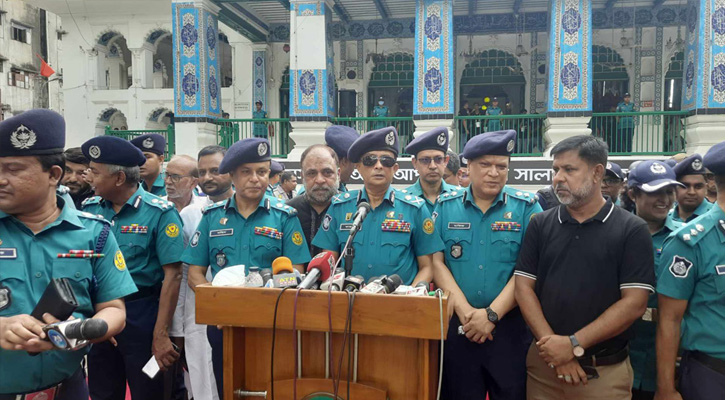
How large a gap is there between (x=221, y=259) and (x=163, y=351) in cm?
60

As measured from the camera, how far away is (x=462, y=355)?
8.90 feet

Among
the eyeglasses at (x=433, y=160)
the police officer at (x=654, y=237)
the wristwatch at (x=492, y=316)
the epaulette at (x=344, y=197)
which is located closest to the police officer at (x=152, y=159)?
the epaulette at (x=344, y=197)

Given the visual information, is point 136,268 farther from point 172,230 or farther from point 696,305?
point 696,305

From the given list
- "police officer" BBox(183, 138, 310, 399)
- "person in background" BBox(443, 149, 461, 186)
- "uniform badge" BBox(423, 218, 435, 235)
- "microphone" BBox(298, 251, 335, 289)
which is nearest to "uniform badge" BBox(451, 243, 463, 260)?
"uniform badge" BBox(423, 218, 435, 235)

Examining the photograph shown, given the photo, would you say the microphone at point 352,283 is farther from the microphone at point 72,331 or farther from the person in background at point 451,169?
the person in background at point 451,169

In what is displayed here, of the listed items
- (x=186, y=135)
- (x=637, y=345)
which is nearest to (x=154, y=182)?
(x=637, y=345)

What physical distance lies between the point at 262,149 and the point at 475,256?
1.34m

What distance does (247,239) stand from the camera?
2971 mm

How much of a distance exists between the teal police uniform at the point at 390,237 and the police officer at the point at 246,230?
0.62 feet

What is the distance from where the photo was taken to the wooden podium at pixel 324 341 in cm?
194

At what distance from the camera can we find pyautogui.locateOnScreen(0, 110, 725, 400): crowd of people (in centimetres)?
196

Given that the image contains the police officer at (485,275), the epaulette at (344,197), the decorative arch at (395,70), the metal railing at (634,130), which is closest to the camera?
the police officer at (485,275)

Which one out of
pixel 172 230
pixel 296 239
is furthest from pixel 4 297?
pixel 296 239

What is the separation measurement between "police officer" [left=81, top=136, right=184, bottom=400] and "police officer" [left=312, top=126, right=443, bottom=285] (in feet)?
2.97
